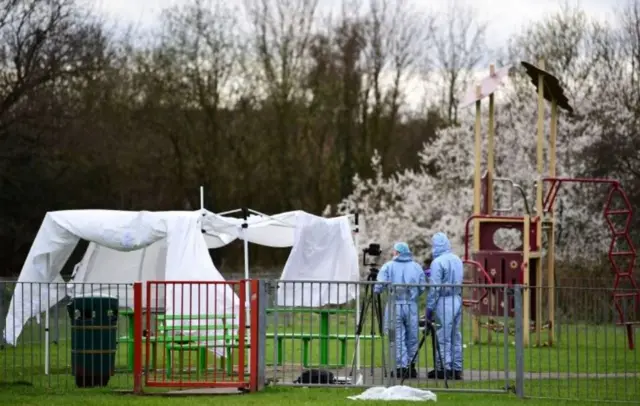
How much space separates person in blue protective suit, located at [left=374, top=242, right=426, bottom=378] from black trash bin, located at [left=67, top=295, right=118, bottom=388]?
3590 millimetres

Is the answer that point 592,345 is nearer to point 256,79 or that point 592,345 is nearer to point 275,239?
point 275,239

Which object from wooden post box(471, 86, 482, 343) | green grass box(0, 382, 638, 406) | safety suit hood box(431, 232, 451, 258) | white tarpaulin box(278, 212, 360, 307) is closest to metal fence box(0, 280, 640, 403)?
green grass box(0, 382, 638, 406)

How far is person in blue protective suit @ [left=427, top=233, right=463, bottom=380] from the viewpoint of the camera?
632 inches

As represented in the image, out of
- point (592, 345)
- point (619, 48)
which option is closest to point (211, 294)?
point (592, 345)

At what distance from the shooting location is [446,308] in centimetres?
1717

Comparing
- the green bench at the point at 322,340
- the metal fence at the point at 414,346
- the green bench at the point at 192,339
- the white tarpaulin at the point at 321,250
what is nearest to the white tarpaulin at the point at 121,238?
the metal fence at the point at 414,346

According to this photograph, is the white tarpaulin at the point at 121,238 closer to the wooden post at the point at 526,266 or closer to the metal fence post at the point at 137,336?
the metal fence post at the point at 137,336

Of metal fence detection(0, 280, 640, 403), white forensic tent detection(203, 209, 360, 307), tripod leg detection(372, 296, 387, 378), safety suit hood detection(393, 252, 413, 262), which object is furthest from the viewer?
white forensic tent detection(203, 209, 360, 307)

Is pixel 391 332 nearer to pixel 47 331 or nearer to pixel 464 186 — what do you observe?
pixel 47 331

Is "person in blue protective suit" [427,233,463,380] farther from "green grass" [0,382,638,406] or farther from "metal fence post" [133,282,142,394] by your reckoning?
"metal fence post" [133,282,142,394]

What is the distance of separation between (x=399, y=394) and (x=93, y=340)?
4.31 metres

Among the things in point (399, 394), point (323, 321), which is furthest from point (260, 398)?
point (323, 321)

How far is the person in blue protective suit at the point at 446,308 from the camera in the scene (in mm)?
16048

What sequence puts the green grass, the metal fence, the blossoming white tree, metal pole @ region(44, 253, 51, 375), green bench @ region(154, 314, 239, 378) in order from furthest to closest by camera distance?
the blossoming white tree
metal pole @ region(44, 253, 51, 375)
green bench @ region(154, 314, 239, 378)
the metal fence
the green grass
